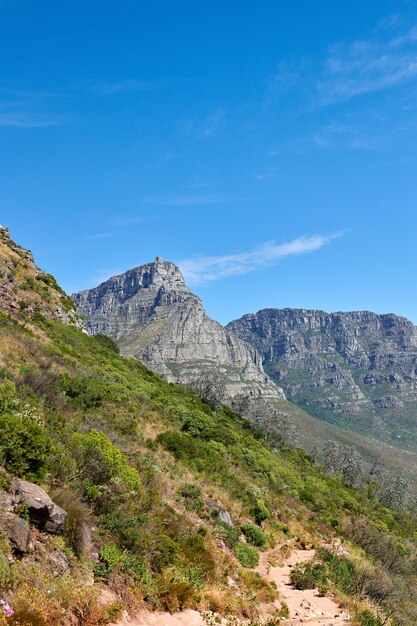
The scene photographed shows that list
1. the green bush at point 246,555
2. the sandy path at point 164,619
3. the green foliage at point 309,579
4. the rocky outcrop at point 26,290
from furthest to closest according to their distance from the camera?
the rocky outcrop at point 26,290, the green bush at point 246,555, the green foliage at point 309,579, the sandy path at point 164,619

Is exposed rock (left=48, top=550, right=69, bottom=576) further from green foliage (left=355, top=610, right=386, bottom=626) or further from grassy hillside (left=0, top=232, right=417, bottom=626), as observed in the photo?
green foliage (left=355, top=610, right=386, bottom=626)

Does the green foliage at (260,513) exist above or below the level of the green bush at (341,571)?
above

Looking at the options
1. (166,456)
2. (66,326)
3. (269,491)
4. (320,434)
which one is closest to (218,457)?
(269,491)

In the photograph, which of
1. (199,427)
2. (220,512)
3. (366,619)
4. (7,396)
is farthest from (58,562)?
(199,427)

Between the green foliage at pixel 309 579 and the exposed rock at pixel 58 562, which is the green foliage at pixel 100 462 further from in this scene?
the green foliage at pixel 309 579

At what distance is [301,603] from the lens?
11258 millimetres

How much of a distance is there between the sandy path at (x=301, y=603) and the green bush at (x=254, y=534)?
36.2 inches

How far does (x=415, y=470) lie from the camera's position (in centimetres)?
14850

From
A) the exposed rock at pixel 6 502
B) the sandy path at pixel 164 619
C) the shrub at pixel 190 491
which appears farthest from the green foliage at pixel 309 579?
the exposed rock at pixel 6 502

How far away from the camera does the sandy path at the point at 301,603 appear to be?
1018cm

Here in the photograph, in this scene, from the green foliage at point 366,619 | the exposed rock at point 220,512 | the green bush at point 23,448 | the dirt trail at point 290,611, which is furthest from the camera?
the exposed rock at point 220,512

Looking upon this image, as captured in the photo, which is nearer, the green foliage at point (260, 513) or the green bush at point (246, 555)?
the green bush at point (246, 555)

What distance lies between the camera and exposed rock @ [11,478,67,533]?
24.4ft

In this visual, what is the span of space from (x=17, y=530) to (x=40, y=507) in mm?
806
